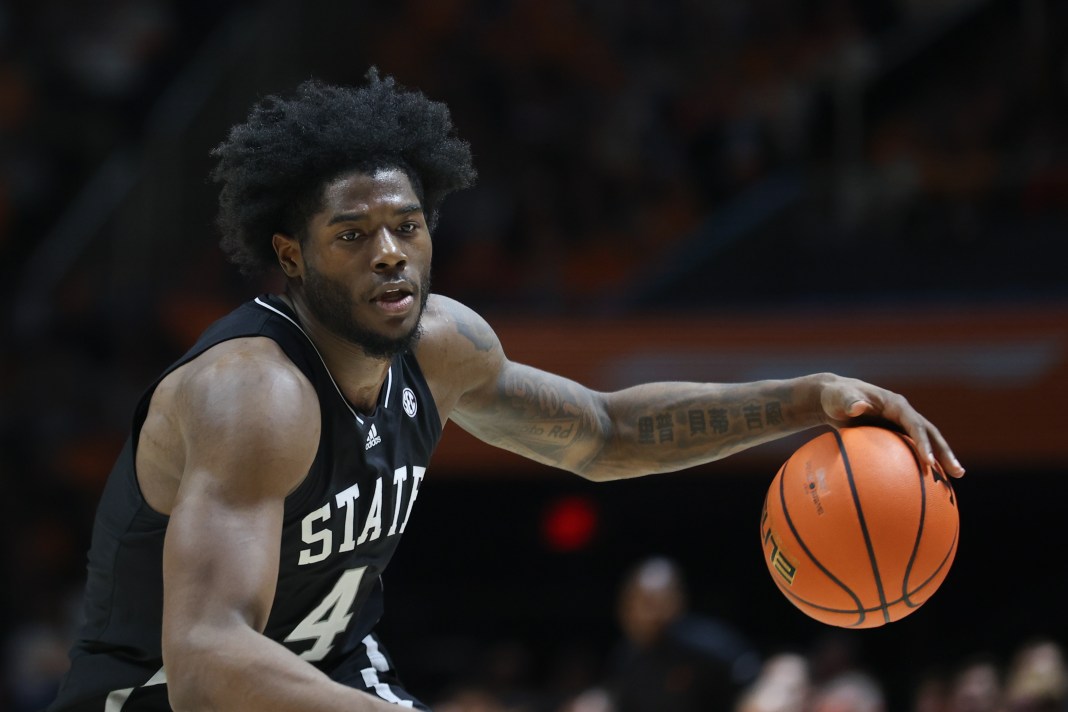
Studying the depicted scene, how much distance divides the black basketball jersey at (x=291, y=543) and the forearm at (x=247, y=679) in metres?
0.49

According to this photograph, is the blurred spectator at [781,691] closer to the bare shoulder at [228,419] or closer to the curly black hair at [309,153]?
the curly black hair at [309,153]

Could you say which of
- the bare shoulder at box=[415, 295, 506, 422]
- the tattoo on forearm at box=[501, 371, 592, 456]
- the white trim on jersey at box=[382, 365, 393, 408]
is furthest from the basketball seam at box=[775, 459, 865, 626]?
the white trim on jersey at box=[382, 365, 393, 408]

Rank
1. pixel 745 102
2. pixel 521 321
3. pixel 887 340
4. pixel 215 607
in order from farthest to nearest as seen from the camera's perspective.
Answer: pixel 745 102 → pixel 521 321 → pixel 887 340 → pixel 215 607

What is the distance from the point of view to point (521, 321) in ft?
31.2

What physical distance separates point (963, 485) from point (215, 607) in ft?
25.4

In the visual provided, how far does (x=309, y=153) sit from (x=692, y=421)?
138 centimetres

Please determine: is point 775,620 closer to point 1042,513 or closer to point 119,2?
point 1042,513

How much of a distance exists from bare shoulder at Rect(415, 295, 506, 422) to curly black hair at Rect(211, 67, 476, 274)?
419 millimetres

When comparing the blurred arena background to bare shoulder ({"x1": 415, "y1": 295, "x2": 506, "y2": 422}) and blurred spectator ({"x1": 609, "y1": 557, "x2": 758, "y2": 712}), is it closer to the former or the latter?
blurred spectator ({"x1": 609, "y1": 557, "x2": 758, "y2": 712})

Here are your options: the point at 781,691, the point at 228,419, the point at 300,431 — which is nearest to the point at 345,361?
the point at 300,431

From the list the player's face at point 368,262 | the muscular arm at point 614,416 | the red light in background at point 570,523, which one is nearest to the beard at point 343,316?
the player's face at point 368,262

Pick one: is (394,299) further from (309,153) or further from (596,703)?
(596,703)

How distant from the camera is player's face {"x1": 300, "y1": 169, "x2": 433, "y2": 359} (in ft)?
11.3

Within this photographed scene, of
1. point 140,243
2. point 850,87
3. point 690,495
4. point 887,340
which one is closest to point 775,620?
point 690,495
